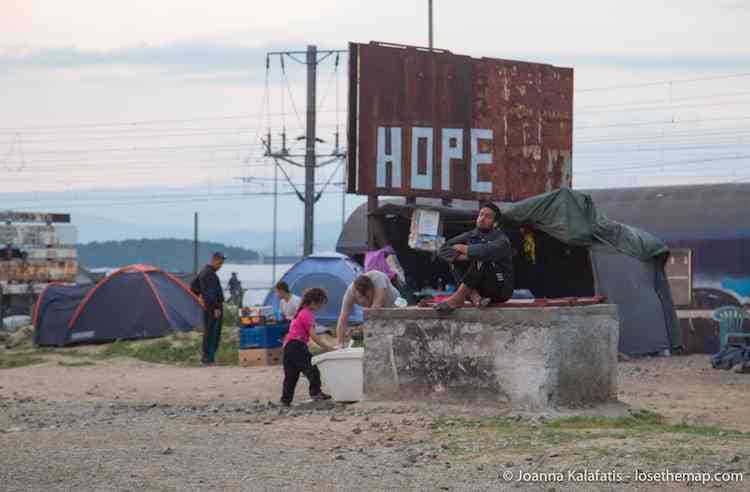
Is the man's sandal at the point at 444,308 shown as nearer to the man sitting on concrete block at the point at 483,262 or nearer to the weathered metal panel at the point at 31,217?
the man sitting on concrete block at the point at 483,262

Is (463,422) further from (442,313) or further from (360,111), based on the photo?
(360,111)

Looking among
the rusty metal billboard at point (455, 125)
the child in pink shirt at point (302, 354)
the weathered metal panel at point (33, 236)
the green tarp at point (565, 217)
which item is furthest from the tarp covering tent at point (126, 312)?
the child in pink shirt at point (302, 354)

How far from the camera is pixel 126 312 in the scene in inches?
981

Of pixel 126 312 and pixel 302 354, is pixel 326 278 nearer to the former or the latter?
pixel 126 312

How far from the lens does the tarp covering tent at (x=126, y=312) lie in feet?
81.2

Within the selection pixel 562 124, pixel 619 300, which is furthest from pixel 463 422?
pixel 562 124

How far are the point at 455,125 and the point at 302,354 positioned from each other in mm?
9160

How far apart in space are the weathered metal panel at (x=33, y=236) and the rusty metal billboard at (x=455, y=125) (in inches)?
574

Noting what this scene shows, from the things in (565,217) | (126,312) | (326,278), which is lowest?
(126,312)

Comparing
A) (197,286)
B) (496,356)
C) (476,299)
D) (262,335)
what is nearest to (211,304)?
(197,286)

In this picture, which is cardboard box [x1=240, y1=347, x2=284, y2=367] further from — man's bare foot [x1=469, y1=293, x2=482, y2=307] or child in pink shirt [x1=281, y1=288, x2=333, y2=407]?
man's bare foot [x1=469, y1=293, x2=482, y2=307]

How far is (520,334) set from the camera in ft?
39.1

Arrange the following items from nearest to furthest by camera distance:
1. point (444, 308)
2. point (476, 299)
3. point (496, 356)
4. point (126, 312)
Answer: point (496, 356)
point (476, 299)
point (444, 308)
point (126, 312)

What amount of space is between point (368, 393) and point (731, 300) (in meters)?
11.1
